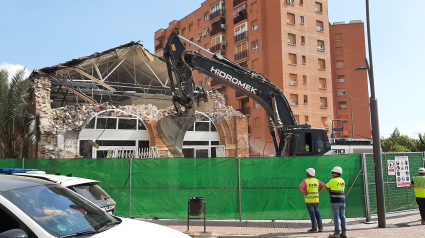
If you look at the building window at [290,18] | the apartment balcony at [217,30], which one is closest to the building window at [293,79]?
the building window at [290,18]

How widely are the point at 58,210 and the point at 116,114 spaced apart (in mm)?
18418

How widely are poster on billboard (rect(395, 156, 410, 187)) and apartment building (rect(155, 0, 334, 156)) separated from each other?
85.8 ft

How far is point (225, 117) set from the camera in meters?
25.2

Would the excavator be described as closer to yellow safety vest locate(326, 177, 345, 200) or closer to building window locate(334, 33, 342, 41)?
yellow safety vest locate(326, 177, 345, 200)

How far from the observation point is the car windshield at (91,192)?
22.9ft

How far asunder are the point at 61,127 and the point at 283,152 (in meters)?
13.2

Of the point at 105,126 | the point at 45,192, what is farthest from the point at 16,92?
the point at 45,192

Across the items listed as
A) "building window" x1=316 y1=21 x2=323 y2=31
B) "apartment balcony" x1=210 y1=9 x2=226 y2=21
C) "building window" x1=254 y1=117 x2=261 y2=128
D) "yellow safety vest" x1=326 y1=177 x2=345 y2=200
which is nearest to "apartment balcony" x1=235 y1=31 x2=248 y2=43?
"apartment balcony" x1=210 y1=9 x2=226 y2=21

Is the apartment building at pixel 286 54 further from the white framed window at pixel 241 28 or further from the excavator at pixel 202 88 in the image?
the excavator at pixel 202 88

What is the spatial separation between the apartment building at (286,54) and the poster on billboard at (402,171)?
2615cm

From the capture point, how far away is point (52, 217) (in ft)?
11.4

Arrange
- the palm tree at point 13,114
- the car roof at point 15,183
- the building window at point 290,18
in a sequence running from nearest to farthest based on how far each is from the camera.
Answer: the car roof at point 15,183
the palm tree at point 13,114
the building window at point 290,18

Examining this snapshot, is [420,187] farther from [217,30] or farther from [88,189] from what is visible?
[217,30]

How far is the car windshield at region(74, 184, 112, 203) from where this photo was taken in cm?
698
